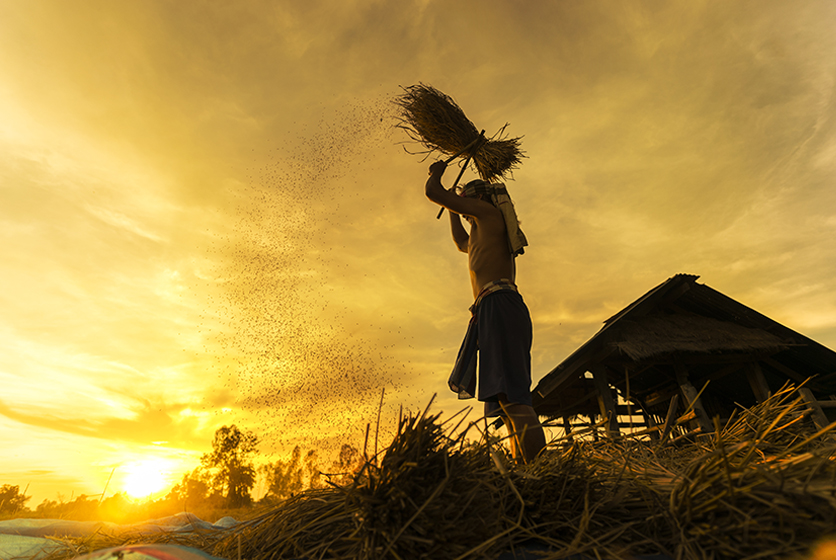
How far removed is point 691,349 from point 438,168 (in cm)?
750

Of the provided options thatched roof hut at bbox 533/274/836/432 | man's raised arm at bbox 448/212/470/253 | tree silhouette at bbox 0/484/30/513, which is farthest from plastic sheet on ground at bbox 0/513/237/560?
thatched roof hut at bbox 533/274/836/432

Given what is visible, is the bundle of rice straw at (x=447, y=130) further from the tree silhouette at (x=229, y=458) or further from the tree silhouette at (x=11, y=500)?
the tree silhouette at (x=229, y=458)

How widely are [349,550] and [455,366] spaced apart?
2.07 m

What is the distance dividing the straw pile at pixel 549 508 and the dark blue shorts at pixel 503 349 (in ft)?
4.05

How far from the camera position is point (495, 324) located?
2.73 metres

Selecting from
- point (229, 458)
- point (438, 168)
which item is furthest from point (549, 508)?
point (229, 458)

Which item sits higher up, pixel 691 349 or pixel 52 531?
pixel 691 349

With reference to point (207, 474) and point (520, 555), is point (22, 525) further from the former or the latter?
point (207, 474)

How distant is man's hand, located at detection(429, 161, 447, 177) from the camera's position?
3.61m

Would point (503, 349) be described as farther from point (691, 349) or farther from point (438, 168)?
point (691, 349)

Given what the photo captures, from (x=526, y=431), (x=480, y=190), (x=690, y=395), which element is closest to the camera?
(x=526, y=431)

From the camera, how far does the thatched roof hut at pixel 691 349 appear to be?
820cm

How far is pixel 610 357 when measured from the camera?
854 centimetres

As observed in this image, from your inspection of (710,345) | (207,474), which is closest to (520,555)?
(710,345)
